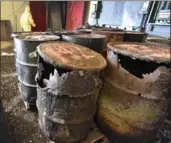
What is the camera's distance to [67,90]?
1.12m

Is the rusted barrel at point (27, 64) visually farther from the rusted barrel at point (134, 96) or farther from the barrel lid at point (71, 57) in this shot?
the rusted barrel at point (134, 96)

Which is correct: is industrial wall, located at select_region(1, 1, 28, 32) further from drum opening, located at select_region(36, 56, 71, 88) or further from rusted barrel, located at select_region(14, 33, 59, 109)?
drum opening, located at select_region(36, 56, 71, 88)

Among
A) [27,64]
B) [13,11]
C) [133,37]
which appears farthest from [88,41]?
[13,11]

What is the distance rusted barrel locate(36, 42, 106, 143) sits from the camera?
110cm

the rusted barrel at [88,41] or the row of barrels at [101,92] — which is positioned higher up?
the rusted barrel at [88,41]

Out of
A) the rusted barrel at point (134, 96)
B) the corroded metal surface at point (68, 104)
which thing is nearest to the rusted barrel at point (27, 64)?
the corroded metal surface at point (68, 104)

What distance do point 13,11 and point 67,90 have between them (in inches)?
256

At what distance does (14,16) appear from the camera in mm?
6461

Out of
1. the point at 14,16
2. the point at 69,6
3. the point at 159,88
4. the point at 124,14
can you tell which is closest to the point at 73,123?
the point at 159,88

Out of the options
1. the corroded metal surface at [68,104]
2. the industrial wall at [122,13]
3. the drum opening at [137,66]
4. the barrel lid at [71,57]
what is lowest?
the corroded metal surface at [68,104]

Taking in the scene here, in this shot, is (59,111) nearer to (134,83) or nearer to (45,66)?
(45,66)

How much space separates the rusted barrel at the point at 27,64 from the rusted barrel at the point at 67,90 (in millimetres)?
306

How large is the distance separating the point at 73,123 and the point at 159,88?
728 millimetres

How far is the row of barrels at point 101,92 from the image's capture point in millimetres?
1127
